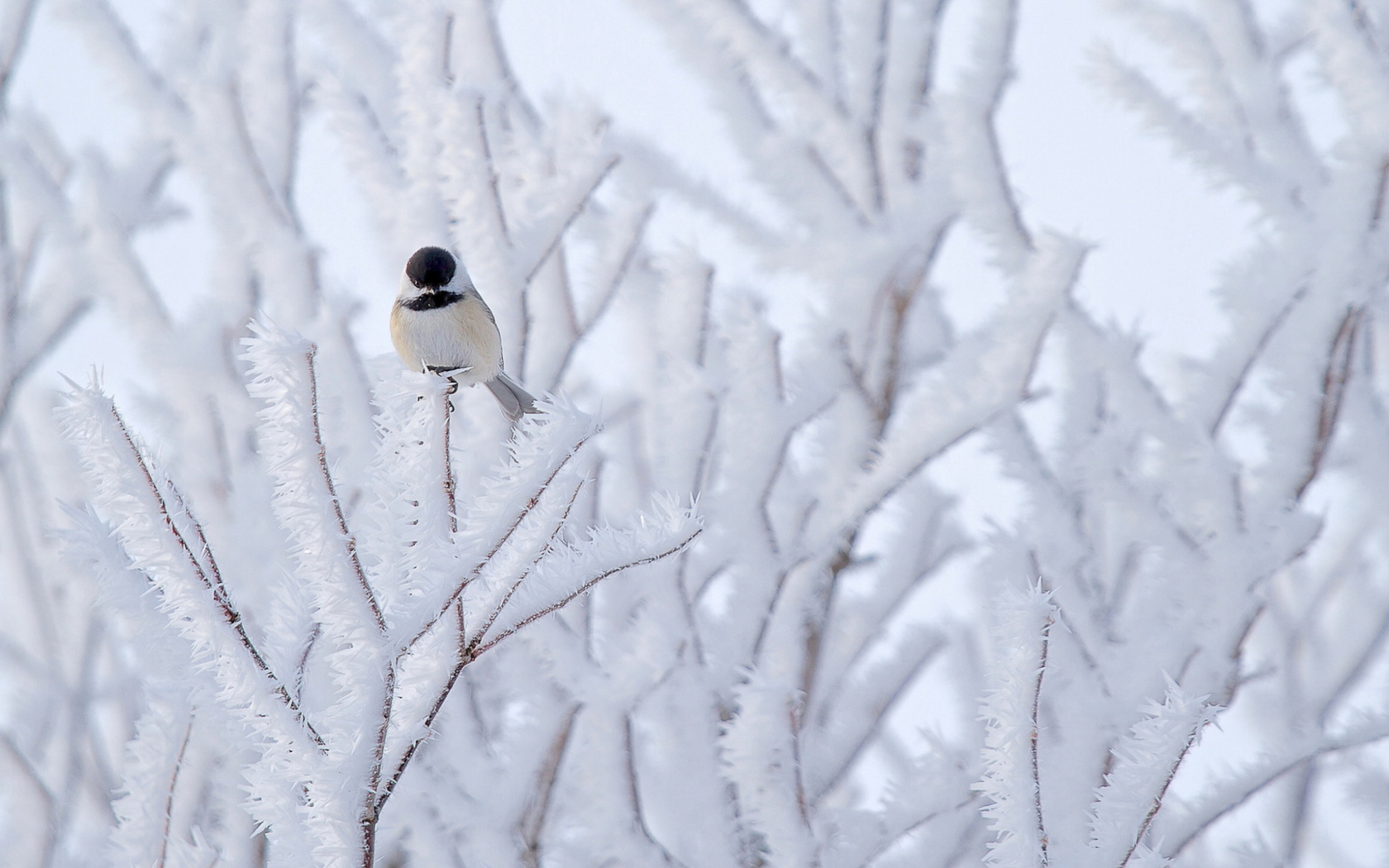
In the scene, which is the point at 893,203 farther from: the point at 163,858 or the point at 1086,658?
the point at 163,858

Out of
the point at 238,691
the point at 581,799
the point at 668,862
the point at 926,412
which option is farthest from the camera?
the point at 581,799

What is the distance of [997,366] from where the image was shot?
155cm

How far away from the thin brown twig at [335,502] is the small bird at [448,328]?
2.02 feet

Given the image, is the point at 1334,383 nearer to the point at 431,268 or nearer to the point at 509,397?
the point at 509,397

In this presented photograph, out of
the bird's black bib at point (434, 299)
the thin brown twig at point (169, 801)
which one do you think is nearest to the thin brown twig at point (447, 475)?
the thin brown twig at point (169, 801)

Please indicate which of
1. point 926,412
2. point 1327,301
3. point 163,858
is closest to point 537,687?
point 163,858

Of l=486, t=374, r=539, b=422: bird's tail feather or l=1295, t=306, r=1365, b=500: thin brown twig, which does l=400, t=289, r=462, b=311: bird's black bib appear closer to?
l=486, t=374, r=539, b=422: bird's tail feather

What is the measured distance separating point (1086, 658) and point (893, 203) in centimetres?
90

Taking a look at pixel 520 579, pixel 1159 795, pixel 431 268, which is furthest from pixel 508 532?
pixel 431 268

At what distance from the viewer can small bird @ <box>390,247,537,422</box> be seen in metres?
1.55

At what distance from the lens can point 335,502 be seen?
91cm

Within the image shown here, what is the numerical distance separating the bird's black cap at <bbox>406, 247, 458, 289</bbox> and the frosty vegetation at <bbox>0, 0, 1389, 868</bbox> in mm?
61

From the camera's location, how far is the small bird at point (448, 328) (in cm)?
155

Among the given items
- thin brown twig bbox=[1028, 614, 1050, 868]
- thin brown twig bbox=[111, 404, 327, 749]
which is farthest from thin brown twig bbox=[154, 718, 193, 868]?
thin brown twig bbox=[1028, 614, 1050, 868]
